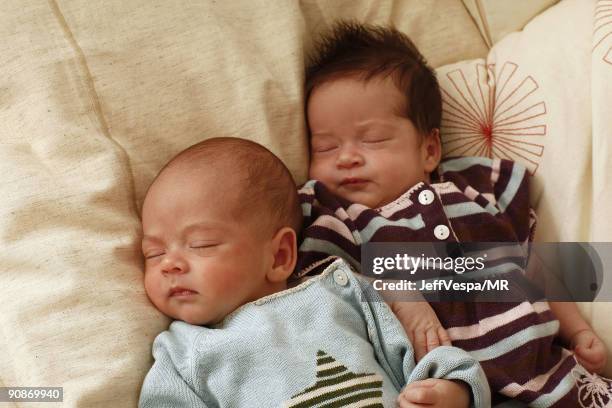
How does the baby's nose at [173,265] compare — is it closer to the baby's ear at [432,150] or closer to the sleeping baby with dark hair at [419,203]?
the sleeping baby with dark hair at [419,203]

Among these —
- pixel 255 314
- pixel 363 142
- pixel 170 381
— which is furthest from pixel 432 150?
pixel 170 381

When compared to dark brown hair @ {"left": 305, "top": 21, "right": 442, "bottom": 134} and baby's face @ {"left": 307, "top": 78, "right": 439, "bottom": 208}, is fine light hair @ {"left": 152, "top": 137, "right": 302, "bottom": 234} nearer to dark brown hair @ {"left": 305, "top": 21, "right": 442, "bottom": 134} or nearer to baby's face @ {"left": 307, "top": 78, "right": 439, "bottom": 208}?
baby's face @ {"left": 307, "top": 78, "right": 439, "bottom": 208}

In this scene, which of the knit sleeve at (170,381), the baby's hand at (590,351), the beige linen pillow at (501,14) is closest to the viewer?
the knit sleeve at (170,381)

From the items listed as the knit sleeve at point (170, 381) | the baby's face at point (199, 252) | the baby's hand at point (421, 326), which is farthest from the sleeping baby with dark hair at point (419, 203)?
the knit sleeve at point (170, 381)

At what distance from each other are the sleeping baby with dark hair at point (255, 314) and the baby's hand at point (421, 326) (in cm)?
4

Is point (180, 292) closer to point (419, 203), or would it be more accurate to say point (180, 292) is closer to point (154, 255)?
point (154, 255)

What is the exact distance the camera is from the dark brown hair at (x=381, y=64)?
132 centimetres

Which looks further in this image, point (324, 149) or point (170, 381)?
point (324, 149)

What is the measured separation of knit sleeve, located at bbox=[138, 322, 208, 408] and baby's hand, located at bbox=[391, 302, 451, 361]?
33 centimetres

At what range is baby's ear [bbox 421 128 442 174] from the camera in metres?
1.34

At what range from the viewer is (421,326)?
1.11 m

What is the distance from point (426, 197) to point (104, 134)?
21.2 inches

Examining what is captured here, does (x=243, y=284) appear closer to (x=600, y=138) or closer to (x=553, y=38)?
(x=600, y=138)
